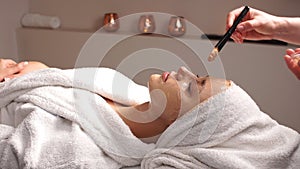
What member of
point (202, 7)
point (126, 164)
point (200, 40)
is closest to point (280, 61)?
point (200, 40)

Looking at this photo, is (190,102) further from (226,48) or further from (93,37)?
(93,37)

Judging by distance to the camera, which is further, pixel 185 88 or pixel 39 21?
pixel 39 21

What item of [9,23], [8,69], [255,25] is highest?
[255,25]

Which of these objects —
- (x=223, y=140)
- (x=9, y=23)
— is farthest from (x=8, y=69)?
(x=9, y=23)

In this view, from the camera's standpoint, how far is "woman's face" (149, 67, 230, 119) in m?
1.05

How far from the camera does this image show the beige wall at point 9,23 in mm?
2590

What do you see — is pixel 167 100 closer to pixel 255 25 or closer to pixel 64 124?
pixel 64 124

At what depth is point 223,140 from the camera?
0.98 metres

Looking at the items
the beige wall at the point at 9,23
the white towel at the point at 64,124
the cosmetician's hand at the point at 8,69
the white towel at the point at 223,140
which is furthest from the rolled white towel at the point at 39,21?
the white towel at the point at 223,140

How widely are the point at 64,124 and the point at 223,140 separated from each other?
46 cm

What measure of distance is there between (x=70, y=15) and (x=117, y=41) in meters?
0.54

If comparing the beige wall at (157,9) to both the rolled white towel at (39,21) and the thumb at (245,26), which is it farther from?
the thumb at (245,26)

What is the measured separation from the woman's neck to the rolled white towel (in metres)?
1.57

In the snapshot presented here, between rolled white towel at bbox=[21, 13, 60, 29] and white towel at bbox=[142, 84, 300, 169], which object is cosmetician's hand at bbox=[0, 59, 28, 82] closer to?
white towel at bbox=[142, 84, 300, 169]
